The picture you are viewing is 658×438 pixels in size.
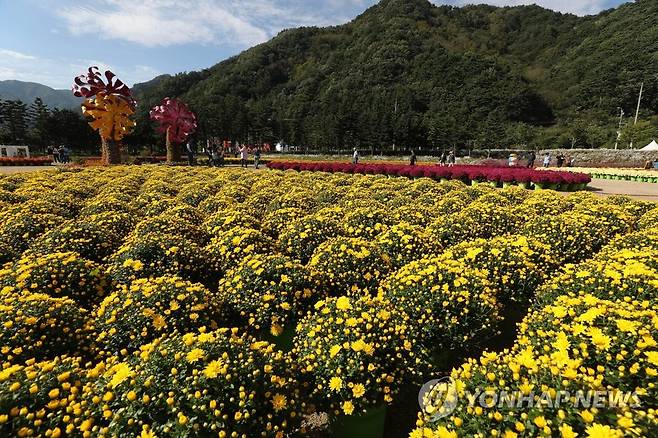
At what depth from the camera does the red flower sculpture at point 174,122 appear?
2767 cm

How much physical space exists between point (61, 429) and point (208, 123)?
7646 cm

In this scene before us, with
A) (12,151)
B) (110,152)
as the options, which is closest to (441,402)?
(110,152)

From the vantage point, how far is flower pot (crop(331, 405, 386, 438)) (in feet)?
10.3

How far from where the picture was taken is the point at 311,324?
3.50 metres

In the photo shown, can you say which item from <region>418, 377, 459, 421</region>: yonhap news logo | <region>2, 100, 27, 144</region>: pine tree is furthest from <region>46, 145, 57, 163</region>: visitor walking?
<region>418, 377, 459, 421</region>: yonhap news logo

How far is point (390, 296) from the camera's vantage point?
3957mm

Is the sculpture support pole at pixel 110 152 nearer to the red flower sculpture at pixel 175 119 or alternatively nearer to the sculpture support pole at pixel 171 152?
the sculpture support pole at pixel 171 152

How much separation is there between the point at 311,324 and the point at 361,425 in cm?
96

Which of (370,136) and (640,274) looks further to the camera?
(370,136)

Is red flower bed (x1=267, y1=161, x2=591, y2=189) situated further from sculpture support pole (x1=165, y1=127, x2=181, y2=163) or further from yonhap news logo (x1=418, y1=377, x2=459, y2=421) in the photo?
yonhap news logo (x1=418, y1=377, x2=459, y2=421)

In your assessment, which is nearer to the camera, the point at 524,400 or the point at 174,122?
the point at 524,400

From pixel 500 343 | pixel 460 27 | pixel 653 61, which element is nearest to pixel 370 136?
pixel 653 61

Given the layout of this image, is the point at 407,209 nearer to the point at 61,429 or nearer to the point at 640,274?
the point at 640,274

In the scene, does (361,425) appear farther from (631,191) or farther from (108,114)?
(108,114)
